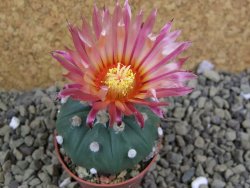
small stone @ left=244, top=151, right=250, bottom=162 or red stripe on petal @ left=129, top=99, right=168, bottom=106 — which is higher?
red stripe on petal @ left=129, top=99, right=168, bottom=106

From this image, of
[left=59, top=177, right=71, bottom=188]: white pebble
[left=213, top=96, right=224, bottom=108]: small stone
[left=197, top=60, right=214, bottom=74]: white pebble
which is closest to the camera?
[left=59, top=177, right=71, bottom=188]: white pebble

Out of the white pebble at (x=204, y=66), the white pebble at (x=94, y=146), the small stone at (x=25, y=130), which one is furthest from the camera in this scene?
the white pebble at (x=204, y=66)

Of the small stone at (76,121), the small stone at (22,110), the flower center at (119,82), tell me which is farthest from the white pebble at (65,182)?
the flower center at (119,82)

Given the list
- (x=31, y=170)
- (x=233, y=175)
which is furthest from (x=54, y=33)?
(x=233, y=175)

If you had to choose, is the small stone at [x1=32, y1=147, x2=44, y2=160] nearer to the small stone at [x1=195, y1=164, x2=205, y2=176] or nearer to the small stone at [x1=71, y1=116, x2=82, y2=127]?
the small stone at [x1=71, y1=116, x2=82, y2=127]

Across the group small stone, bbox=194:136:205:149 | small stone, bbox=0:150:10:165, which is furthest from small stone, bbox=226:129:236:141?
small stone, bbox=0:150:10:165

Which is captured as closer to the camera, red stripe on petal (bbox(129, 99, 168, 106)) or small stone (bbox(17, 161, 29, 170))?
red stripe on petal (bbox(129, 99, 168, 106))

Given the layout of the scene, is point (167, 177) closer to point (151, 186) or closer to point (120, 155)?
point (151, 186)

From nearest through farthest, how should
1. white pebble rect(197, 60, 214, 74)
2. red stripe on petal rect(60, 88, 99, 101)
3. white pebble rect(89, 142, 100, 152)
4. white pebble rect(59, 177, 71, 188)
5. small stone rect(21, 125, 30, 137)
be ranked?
1. red stripe on petal rect(60, 88, 99, 101)
2. white pebble rect(89, 142, 100, 152)
3. white pebble rect(59, 177, 71, 188)
4. small stone rect(21, 125, 30, 137)
5. white pebble rect(197, 60, 214, 74)

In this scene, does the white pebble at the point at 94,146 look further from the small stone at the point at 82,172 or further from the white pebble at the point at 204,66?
the white pebble at the point at 204,66
